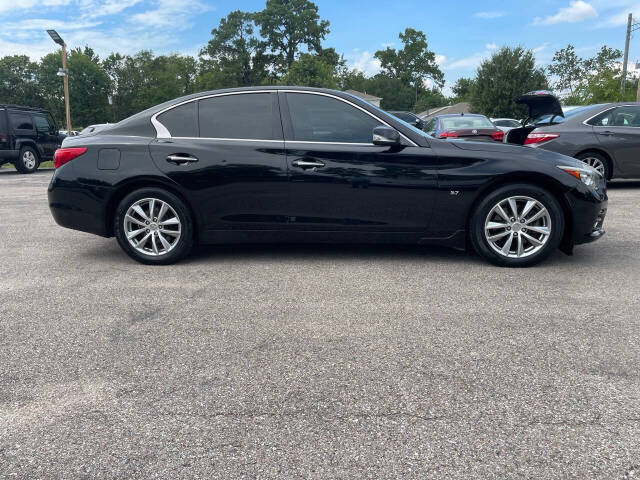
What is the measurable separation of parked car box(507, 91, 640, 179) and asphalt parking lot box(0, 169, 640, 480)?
15.6 feet

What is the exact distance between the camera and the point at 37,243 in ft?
20.2

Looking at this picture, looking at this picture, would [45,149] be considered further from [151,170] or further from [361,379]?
[361,379]

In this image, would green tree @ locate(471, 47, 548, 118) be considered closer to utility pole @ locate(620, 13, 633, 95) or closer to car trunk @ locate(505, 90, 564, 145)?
utility pole @ locate(620, 13, 633, 95)

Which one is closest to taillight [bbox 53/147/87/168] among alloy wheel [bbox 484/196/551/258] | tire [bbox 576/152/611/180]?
alloy wheel [bbox 484/196/551/258]

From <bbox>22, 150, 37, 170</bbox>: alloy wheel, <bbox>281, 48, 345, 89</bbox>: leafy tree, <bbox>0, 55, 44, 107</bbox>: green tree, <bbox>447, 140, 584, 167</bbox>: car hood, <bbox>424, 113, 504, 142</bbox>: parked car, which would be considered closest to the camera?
<bbox>447, 140, 584, 167</bbox>: car hood

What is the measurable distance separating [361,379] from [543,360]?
991 mm

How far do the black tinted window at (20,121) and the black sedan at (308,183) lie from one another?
547 inches

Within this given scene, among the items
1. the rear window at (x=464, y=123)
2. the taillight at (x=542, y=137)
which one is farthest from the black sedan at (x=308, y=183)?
the rear window at (x=464, y=123)

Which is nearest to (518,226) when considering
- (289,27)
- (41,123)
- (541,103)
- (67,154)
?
(541,103)

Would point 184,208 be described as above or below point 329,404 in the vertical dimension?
above

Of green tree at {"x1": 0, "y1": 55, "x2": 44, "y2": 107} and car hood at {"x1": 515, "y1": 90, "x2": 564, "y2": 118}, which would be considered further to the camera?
green tree at {"x1": 0, "y1": 55, "x2": 44, "y2": 107}

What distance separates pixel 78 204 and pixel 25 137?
1427 cm

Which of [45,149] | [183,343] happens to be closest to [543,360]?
[183,343]

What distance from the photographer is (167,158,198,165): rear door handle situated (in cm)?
494
